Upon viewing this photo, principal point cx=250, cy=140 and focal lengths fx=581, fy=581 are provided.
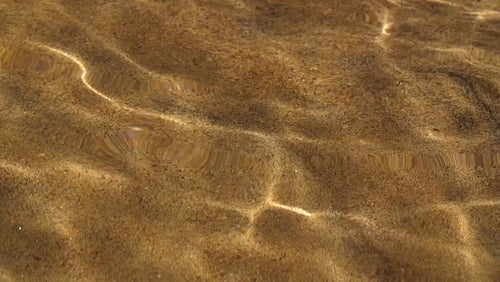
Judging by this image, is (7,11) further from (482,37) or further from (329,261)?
(482,37)

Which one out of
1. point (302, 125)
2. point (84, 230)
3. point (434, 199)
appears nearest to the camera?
point (84, 230)

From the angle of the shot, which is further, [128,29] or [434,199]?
[128,29]

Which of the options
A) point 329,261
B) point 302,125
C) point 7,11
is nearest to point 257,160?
point 302,125

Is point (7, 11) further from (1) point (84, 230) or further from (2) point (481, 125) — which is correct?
(2) point (481, 125)

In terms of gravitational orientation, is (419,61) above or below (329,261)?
above

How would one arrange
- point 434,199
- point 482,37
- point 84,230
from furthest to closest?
point 482,37
point 434,199
point 84,230

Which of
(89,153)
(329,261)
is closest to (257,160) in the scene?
(329,261)
